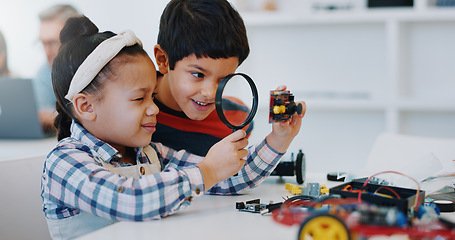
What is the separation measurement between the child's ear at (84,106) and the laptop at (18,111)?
1.31 meters

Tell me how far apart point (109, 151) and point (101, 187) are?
0.19 metres

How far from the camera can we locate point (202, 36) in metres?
1.29

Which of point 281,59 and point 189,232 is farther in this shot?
point 281,59

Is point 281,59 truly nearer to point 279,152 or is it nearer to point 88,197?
point 279,152

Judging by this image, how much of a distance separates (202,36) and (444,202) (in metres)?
0.69

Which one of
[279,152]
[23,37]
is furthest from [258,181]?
[23,37]

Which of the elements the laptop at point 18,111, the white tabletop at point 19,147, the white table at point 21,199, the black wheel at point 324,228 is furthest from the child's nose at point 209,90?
the white tabletop at point 19,147

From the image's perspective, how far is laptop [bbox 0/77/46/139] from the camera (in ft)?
7.74

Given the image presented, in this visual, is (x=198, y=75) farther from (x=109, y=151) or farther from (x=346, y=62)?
(x=346, y=62)

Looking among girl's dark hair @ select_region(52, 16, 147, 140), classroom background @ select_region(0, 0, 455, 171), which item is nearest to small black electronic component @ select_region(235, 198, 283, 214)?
girl's dark hair @ select_region(52, 16, 147, 140)

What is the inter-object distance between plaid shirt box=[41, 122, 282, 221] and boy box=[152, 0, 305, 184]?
11.1 inches

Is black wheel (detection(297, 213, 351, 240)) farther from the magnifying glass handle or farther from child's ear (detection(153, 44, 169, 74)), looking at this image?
child's ear (detection(153, 44, 169, 74))

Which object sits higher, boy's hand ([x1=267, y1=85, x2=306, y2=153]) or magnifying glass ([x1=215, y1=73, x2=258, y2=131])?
magnifying glass ([x1=215, y1=73, x2=258, y2=131])

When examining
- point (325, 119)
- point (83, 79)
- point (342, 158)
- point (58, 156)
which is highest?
point (83, 79)
